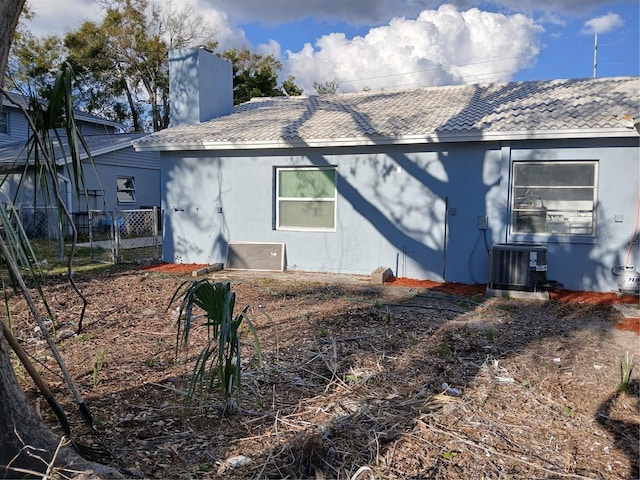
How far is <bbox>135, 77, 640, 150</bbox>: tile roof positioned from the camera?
8891 mm

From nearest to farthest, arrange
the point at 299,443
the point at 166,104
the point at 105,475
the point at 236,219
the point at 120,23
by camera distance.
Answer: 1. the point at 105,475
2. the point at 299,443
3. the point at 236,219
4. the point at 120,23
5. the point at 166,104

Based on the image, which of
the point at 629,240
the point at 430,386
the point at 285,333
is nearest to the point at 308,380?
the point at 430,386

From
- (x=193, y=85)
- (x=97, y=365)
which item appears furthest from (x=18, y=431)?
(x=193, y=85)

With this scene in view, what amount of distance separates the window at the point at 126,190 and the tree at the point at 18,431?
18417 millimetres

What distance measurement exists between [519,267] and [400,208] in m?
2.61

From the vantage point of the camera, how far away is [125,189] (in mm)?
20172

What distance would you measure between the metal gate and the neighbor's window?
8066mm

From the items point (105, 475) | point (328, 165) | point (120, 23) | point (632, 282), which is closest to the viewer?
point (105, 475)

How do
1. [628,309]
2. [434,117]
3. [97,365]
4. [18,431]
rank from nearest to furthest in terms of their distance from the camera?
[18,431] < [97,365] < [628,309] < [434,117]

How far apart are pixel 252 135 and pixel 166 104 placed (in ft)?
76.3

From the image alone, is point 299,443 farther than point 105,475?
Yes

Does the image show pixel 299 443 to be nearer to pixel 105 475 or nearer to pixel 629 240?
pixel 105 475

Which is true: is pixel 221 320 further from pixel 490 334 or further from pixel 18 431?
pixel 490 334

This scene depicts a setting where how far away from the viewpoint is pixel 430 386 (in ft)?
14.0
